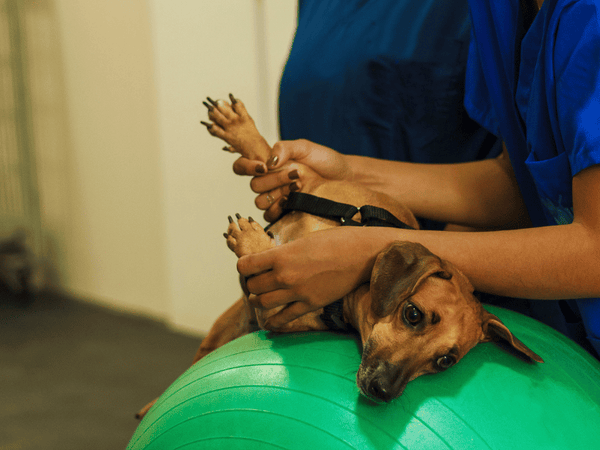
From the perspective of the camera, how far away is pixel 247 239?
994 millimetres

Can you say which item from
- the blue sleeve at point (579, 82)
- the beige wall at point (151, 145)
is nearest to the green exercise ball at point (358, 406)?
the blue sleeve at point (579, 82)

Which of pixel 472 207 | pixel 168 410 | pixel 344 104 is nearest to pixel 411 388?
pixel 168 410

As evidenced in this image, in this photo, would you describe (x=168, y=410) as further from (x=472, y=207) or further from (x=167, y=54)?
(x=167, y=54)

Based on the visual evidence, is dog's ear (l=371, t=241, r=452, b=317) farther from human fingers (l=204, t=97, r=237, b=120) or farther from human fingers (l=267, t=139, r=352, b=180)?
human fingers (l=204, t=97, r=237, b=120)

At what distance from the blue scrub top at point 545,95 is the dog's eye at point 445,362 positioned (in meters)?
0.26

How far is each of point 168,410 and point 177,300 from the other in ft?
8.06

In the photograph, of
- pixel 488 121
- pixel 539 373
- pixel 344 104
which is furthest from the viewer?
pixel 344 104

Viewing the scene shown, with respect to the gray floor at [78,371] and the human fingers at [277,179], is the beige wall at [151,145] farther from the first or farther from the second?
the human fingers at [277,179]

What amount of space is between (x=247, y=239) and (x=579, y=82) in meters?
0.60

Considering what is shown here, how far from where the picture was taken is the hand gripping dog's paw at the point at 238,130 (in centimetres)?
115

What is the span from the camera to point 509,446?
654 millimetres

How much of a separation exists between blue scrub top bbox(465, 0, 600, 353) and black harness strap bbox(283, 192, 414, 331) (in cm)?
26

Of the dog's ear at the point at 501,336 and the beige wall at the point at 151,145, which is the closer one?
the dog's ear at the point at 501,336

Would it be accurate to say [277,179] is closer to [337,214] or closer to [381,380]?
[337,214]
